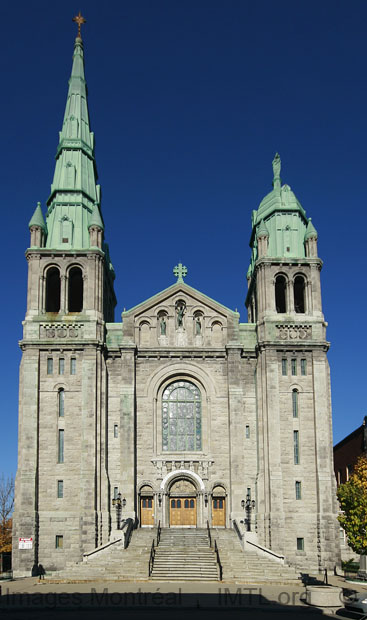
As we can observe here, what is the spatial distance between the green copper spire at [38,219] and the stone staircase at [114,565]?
22954mm

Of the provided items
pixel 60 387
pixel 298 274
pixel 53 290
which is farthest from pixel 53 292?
pixel 298 274

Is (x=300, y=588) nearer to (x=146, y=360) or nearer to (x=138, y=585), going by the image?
(x=138, y=585)

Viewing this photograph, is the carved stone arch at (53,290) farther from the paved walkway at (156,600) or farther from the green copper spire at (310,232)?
the paved walkway at (156,600)

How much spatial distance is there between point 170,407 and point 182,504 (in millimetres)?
6643

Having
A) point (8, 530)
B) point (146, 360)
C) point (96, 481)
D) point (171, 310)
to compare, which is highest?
point (171, 310)

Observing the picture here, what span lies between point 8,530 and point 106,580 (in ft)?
118

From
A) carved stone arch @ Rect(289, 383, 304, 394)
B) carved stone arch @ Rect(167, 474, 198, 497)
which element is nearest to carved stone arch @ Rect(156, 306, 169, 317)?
carved stone arch @ Rect(289, 383, 304, 394)

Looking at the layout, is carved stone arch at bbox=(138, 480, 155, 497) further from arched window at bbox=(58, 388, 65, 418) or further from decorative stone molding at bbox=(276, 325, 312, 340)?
decorative stone molding at bbox=(276, 325, 312, 340)


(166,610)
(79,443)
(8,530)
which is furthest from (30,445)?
(8,530)

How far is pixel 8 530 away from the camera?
235 feet

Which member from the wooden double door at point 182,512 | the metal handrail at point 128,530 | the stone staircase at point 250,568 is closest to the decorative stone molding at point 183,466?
the wooden double door at point 182,512

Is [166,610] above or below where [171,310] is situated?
below

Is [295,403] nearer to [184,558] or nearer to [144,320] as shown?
[144,320]

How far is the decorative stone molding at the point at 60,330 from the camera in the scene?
5038 cm
